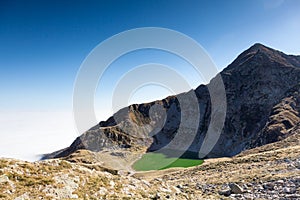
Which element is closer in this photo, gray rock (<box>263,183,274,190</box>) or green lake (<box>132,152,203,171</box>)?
gray rock (<box>263,183,274,190</box>)

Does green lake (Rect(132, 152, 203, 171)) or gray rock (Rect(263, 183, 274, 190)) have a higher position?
green lake (Rect(132, 152, 203, 171))

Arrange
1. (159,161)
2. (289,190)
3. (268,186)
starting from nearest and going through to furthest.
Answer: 1. (289,190)
2. (268,186)
3. (159,161)

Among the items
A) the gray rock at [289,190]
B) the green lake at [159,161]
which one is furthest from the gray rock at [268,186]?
the green lake at [159,161]

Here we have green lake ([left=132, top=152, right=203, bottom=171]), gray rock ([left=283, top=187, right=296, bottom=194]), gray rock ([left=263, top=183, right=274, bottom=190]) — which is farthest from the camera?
green lake ([left=132, top=152, right=203, bottom=171])

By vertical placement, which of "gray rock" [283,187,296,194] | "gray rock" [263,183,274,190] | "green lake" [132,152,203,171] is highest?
"green lake" [132,152,203,171]

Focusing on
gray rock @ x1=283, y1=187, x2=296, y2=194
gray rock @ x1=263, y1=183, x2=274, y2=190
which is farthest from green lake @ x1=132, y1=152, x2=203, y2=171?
gray rock @ x1=283, y1=187, x2=296, y2=194

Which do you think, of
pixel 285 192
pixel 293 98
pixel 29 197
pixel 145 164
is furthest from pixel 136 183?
pixel 293 98

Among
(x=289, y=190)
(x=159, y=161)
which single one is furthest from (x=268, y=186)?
(x=159, y=161)

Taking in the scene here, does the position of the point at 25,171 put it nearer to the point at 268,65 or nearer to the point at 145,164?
the point at 145,164

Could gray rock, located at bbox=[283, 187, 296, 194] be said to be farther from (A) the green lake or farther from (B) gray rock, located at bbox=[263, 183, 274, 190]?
(A) the green lake

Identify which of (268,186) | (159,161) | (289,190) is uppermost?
(159,161)

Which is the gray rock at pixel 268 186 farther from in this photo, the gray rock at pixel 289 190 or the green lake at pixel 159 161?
the green lake at pixel 159 161

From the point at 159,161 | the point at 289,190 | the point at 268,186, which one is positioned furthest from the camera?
the point at 159,161

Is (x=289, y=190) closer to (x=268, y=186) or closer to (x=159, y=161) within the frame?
(x=268, y=186)
